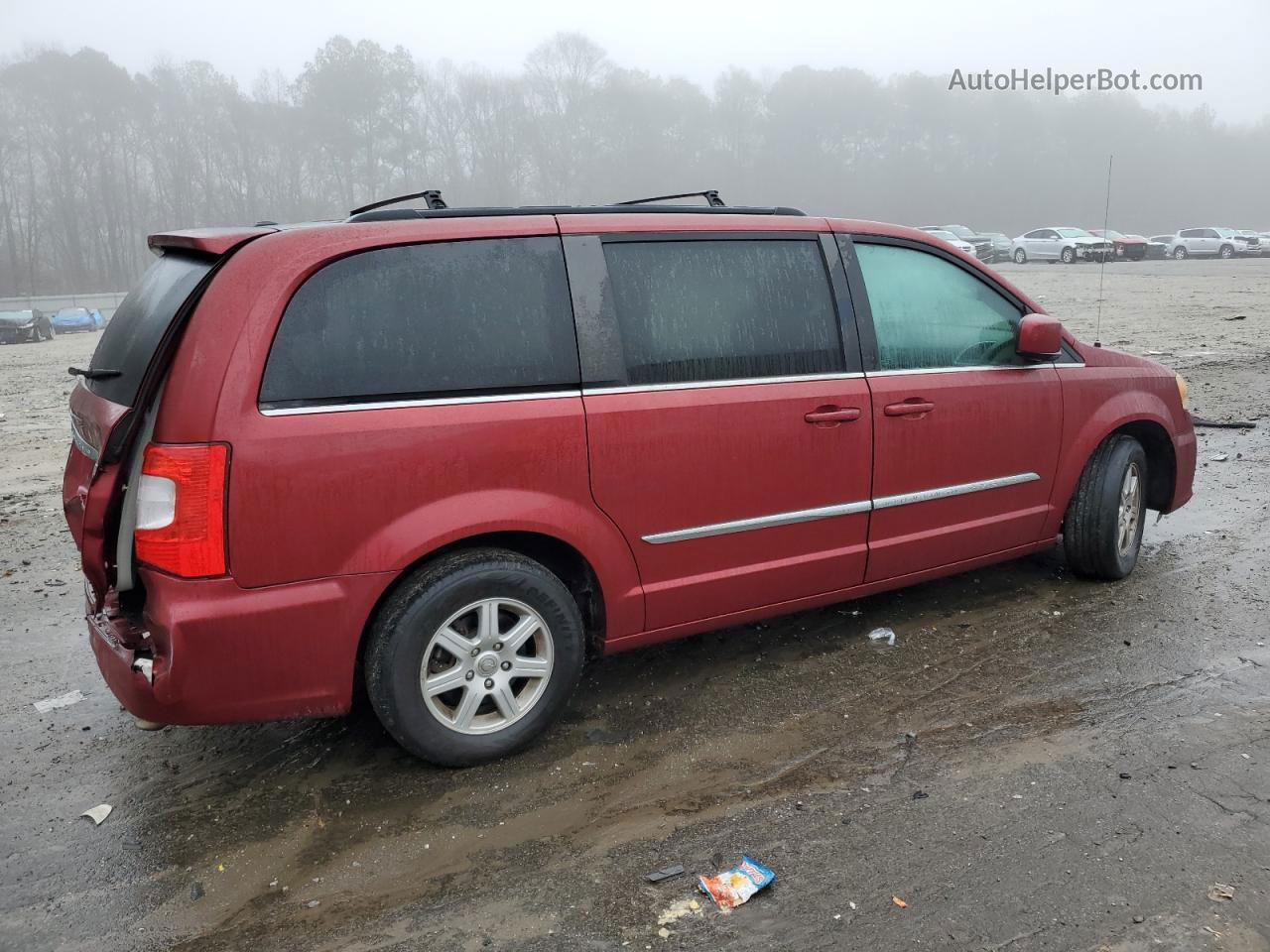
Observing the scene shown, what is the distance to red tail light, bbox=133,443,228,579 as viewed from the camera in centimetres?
295

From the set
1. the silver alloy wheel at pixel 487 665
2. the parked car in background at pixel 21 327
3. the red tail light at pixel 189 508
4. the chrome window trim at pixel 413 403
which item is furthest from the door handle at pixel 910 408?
the parked car in background at pixel 21 327

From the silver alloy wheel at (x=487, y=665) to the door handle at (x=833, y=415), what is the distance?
1.31 meters

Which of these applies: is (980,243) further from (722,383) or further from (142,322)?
(142,322)

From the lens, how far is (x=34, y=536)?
21.5 ft

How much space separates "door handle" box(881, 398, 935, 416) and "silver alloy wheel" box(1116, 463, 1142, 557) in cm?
144

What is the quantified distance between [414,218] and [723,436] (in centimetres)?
132

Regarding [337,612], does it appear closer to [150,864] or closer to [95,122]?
[150,864]

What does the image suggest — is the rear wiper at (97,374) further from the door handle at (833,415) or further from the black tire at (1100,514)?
the black tire at (1100,514)

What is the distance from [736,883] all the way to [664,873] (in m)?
0.21

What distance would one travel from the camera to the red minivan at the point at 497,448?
9.96ft

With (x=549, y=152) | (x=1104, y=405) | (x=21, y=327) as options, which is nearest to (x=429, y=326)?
(x=1104, y=405)

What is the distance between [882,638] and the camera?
180 inches

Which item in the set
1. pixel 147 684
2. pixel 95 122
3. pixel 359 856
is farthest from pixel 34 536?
pixel 95 122

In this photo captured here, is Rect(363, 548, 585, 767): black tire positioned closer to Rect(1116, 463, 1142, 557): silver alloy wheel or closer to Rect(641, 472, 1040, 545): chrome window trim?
Rect(641, 472, 1040, 545): chrome window trim
